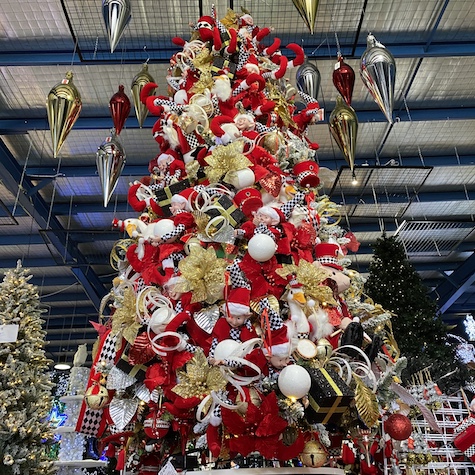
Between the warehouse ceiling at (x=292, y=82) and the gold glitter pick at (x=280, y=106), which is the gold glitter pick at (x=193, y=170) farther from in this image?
the warehouse ceiling at (x=292, y=82)

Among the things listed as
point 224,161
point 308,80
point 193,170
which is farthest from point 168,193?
point 308,80

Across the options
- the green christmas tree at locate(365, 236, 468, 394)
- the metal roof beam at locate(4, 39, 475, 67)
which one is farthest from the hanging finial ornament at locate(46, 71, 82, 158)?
the green christmas tree at locate(365, 236, 468, 394)

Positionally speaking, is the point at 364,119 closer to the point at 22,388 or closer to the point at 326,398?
the point at 326,398

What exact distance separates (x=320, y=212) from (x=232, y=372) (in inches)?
34.5

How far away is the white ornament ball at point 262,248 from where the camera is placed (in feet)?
4.08

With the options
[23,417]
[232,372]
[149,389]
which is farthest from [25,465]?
[232,372]

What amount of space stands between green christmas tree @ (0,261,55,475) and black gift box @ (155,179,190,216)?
285 cm

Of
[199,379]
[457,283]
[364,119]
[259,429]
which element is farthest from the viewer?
[457,283]

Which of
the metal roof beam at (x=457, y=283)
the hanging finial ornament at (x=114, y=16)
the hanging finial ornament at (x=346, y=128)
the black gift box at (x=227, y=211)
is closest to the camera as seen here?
the black gift box at (x=227, y=211)

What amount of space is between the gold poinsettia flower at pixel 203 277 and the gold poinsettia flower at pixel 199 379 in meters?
0.18

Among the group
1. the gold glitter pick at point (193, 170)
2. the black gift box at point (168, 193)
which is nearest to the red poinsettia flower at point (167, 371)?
the black gift box at point (168, 193)

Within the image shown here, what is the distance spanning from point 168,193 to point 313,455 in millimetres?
1005

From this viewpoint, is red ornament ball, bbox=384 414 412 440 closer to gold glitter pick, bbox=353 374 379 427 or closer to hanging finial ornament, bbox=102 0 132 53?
gold glitter pick, bbox=353 374 379 427

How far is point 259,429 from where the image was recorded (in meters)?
1.03
